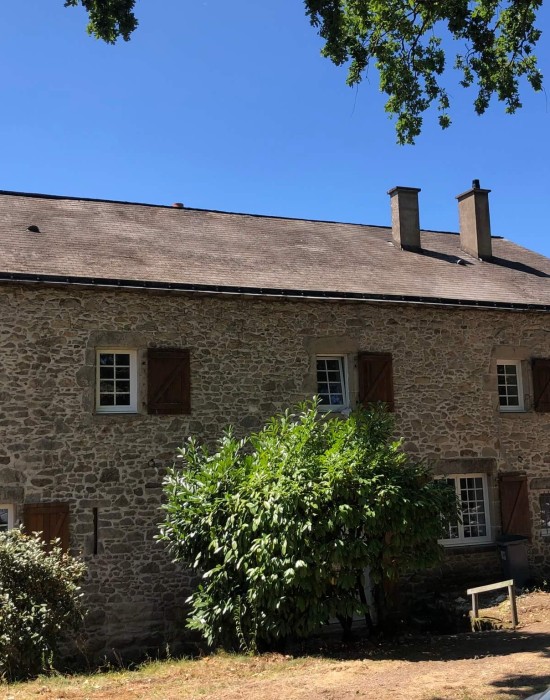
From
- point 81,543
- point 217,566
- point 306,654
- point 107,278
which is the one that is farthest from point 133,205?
point 306,654

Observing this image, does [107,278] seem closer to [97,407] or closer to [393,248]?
[97,407]

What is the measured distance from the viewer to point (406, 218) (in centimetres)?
1588

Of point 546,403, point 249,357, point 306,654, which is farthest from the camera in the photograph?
point 546,403

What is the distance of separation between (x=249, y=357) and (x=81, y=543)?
12.2 feet

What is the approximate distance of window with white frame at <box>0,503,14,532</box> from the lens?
32.9 ft

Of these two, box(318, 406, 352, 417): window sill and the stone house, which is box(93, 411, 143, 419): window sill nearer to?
the stone house

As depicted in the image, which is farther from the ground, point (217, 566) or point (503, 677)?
point (217, 566)

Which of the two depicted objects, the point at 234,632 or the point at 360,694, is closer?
the point at 360,694

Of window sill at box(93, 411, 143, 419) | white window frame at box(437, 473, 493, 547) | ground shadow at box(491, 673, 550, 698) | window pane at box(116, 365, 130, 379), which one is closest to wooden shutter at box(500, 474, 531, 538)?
white window frame at box(437, 473, 493, 547)

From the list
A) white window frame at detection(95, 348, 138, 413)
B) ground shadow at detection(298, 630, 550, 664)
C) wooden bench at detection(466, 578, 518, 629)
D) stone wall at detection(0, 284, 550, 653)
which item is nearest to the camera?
ground shadow at detection(298, 630, 550, 664)

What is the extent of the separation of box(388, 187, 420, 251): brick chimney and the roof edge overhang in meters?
3.40

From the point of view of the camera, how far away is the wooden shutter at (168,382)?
10.8m

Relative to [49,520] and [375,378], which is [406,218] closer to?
[375,378]

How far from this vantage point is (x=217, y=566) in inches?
360
